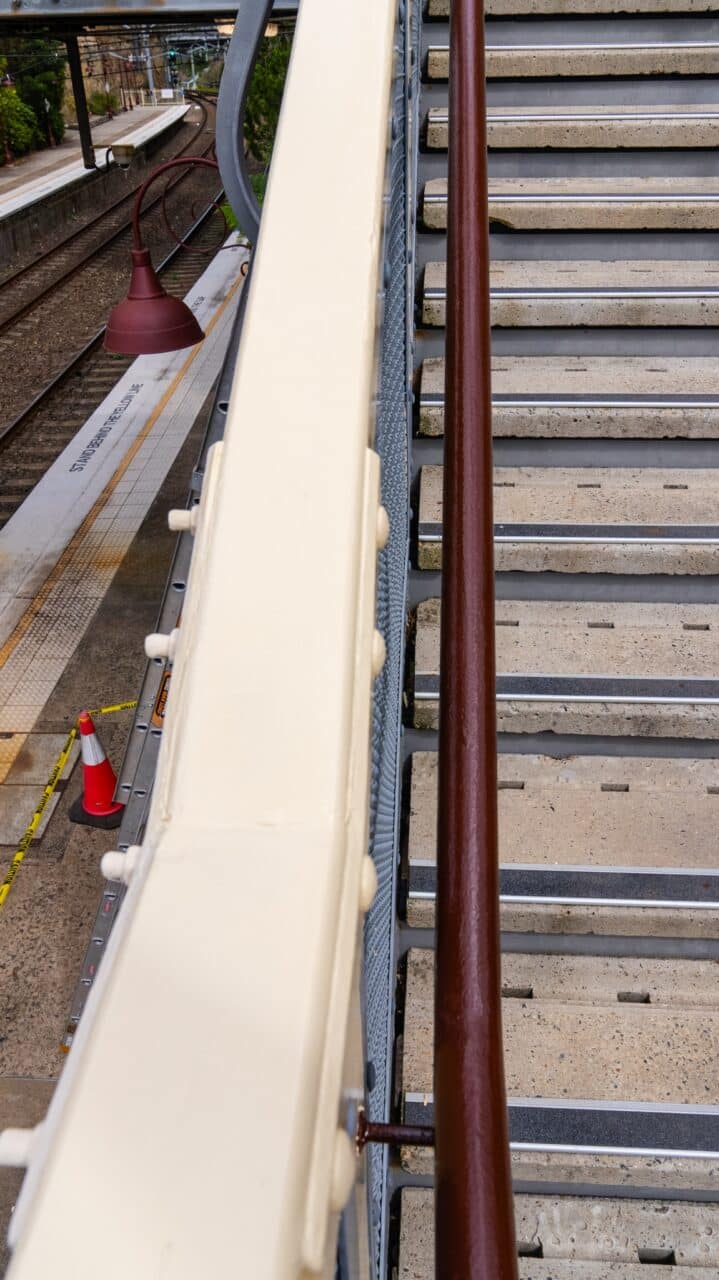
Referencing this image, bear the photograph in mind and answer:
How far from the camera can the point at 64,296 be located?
644 inches

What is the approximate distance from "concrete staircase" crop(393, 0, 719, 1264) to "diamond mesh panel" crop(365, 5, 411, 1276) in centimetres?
29

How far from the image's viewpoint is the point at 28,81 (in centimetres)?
2859

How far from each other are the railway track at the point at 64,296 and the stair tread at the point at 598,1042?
10.9 meters

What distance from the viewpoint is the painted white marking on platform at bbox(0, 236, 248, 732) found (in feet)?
24.9

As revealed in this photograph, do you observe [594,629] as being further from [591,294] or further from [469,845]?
[469,845]

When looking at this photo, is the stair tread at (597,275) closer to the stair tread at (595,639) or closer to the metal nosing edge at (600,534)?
the metal nosing edge at (600,534)

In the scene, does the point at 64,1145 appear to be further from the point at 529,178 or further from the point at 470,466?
the point at 529,178

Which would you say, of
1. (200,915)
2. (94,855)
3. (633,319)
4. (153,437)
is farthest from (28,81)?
(200,915)

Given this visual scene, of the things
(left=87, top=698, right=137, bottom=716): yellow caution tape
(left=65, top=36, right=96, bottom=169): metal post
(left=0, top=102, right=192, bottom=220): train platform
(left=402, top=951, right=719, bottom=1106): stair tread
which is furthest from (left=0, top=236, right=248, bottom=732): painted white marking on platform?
(left=0, top=102, right=192, bottom=220): train platform

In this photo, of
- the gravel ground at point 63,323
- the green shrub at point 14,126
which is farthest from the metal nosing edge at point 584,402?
the green shrub at point 14,126

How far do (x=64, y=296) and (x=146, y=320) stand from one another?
11875mm

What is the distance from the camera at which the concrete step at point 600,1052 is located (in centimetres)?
185

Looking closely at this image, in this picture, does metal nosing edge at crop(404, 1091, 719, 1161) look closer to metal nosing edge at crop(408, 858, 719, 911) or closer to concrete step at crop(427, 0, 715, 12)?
metal nosing edge at crop(408, 858, 719, 911)

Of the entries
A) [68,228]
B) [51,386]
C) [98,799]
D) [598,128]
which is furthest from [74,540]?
[68,228]
